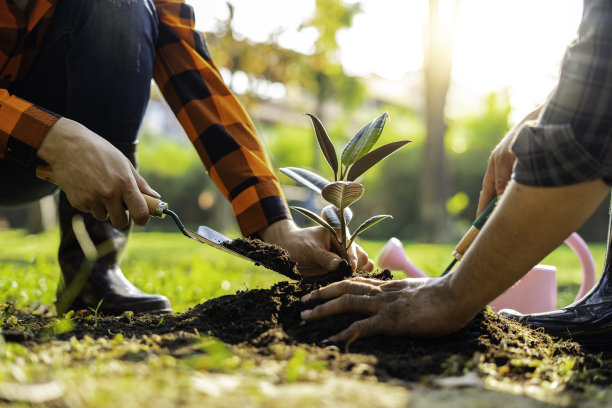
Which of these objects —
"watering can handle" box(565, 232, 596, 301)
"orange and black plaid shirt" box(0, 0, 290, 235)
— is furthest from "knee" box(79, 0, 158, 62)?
"watering can handle" box(565, 232, 596, 301)

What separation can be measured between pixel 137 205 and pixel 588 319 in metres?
1.50

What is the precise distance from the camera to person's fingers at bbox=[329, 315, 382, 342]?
1387mm

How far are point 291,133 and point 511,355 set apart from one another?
74.0ft

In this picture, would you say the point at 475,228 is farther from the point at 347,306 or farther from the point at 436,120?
the point at 436,120

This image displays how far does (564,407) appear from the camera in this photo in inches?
38.5

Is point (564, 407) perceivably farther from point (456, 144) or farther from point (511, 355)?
point (456, 144)

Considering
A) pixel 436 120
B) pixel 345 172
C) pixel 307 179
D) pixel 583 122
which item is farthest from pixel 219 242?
pixel 436 120

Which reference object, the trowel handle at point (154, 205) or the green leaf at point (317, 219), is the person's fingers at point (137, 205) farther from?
the green leaf at point (317, 219)

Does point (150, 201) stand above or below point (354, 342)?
above

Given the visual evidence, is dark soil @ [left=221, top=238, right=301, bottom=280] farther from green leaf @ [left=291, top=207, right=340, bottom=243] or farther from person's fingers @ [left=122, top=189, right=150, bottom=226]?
person's fingers @ [left=122, top=189, right=150, bottom=226]

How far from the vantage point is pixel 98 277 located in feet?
6.93

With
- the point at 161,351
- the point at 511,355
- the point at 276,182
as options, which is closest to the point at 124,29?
the point at 276,182

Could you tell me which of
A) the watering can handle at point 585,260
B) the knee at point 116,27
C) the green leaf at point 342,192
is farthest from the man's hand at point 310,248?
the watering can handle at point 585,260

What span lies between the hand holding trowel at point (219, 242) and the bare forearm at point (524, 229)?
2.13ft
